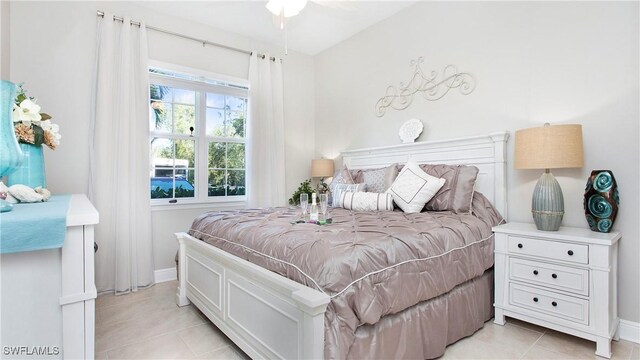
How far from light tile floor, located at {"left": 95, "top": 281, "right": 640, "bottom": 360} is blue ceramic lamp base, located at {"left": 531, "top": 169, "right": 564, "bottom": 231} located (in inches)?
27.9

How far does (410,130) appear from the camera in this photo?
329 cm

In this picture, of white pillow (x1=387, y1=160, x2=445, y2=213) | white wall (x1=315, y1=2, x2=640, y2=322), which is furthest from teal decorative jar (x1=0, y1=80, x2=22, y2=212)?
white wall (x1=315, y1=2, x2=640, y2=322)

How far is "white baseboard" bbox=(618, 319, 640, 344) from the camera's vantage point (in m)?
2.00

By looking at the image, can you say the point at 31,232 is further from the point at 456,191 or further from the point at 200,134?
the point at 200,134

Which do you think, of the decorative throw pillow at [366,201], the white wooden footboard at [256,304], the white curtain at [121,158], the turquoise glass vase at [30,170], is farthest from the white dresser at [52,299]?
the white curtain at [121,158]

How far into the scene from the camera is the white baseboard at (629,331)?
2004 millimetres

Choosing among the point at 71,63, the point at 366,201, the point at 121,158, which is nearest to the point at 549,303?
the point at 366,201

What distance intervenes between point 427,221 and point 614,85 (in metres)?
1.55

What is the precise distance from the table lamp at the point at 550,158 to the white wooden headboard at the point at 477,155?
0.40 metres

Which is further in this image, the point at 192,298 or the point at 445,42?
the point at 445,42

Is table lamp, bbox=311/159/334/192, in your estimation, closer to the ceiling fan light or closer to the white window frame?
the white window frame

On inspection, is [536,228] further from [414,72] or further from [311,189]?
[311,189]

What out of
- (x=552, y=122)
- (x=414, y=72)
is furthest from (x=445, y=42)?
(x=552, y=122)

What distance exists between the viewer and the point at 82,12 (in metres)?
2.99
